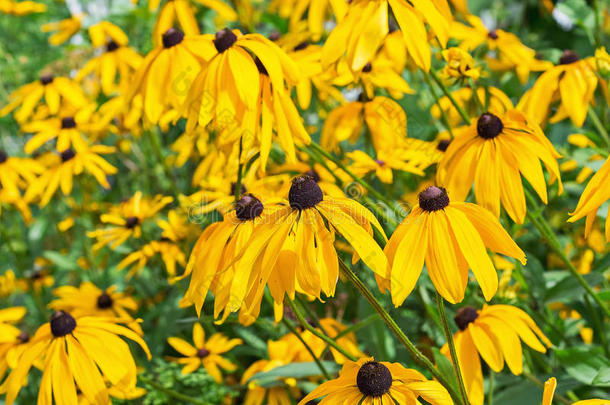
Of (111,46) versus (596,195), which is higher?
(111,46)

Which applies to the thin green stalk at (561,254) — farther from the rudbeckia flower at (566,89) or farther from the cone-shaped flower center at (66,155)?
the cone-shaped flower center at (66,155)

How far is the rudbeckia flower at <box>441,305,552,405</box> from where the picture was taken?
85 cm

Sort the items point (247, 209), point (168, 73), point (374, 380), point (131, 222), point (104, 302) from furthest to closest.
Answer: point (131, 222) < point (104, 302) < point (168, 73) < point (247, 209) < point (374, 380)

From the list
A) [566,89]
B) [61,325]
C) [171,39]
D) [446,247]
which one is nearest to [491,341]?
[446,247]

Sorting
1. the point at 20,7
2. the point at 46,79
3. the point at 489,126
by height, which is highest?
the point at 20,7

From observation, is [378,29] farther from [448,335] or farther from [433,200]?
[448,335]

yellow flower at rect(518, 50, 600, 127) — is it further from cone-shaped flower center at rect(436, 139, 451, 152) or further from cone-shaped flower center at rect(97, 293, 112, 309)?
cone-shaped flower center at rect(97, 293, 112, 309)

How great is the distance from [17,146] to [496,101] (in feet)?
7.14

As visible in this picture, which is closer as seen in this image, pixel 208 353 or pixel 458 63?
pixel 458 63

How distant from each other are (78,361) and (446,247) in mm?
503

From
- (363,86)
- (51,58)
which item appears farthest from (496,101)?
(51,58)

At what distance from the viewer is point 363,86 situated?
1.26 metres

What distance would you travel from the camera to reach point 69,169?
165cm

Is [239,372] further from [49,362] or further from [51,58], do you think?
[51,58]
